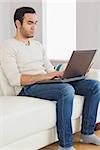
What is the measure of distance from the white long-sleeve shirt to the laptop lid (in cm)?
28

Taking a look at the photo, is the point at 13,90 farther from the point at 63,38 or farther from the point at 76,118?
the point at 63,38

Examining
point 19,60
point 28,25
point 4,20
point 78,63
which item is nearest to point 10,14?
point 4,20

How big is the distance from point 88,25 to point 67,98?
1.55 metres

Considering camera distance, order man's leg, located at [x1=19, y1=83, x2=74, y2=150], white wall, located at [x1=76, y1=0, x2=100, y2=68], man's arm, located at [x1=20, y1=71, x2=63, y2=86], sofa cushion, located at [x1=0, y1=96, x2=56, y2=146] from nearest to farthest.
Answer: sofa cushion, located at [x1=0, y1=96, x2=56, y2=146] < man's leg, located at [x1=19, y1=83, x2=74, y2=150] < man's arm, located at [x1=20, y1=71, x2=63, y2=86] < white wall, located at [x1=76, y1=0, x2=100, y2=68]

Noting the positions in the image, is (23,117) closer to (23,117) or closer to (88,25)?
(23,117)

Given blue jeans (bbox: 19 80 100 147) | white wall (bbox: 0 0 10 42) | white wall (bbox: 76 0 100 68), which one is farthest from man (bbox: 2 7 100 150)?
white wall (bbox: 0 0 10 42)

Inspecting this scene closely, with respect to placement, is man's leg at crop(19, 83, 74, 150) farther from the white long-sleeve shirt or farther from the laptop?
the white long-sleeve shirt

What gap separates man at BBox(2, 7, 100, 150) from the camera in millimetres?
2041

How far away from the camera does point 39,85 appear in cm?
221

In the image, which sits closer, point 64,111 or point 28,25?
point 64,111

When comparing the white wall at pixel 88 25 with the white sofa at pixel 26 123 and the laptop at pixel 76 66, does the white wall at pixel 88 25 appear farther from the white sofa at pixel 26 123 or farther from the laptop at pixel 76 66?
the white sofa at pixel 26 123

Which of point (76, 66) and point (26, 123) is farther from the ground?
point (76, 66)

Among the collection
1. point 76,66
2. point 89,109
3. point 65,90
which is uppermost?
point 76,66

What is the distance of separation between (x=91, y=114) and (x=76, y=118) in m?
0.12
